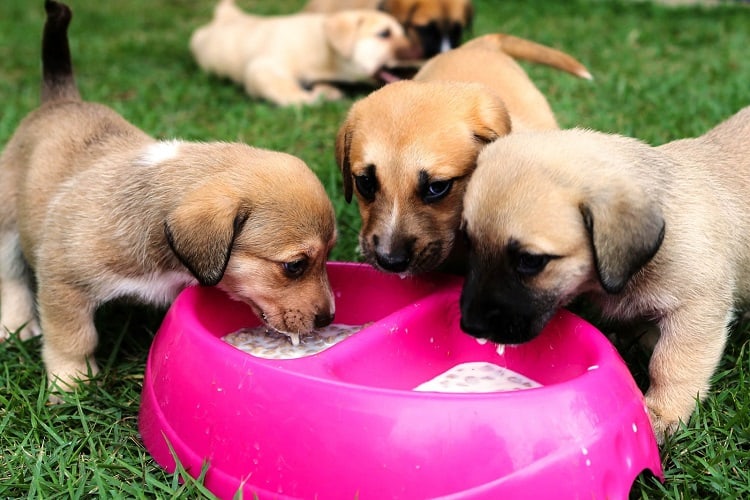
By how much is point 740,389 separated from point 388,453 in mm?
1687

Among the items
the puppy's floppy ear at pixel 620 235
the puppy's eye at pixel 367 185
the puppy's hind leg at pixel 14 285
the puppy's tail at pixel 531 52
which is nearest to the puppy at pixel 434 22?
the puppy's tail at pixel 531 52

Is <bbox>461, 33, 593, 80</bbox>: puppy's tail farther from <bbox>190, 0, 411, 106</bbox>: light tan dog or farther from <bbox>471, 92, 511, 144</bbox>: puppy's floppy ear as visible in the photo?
<bbox>190, 0, 411, 106</bbox>: light tan dog

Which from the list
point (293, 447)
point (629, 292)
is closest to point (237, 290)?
point (293, 447)

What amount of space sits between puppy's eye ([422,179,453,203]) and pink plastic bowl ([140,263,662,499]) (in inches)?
25.8

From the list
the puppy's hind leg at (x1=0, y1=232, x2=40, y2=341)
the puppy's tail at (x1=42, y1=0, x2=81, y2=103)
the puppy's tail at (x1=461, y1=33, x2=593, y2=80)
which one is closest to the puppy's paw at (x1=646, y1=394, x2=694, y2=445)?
the puppy's tail at (x1=461, y1=33, x2=593, y2=80)

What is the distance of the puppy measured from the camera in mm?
8453

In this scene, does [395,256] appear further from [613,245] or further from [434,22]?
[434,22]

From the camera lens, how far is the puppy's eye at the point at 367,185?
3926mm

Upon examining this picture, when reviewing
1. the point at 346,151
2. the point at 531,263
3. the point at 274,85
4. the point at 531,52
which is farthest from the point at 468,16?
the point at 531,263

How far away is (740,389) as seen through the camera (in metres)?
3.63

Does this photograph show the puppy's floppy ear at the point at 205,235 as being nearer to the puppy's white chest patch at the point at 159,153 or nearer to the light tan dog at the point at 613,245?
the puppy's white chest patch at the point at 159,153

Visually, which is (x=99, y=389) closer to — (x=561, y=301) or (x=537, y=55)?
(x=561, y=301)

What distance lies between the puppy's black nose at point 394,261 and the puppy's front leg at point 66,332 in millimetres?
1358

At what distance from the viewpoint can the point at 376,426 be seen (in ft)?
9.21
